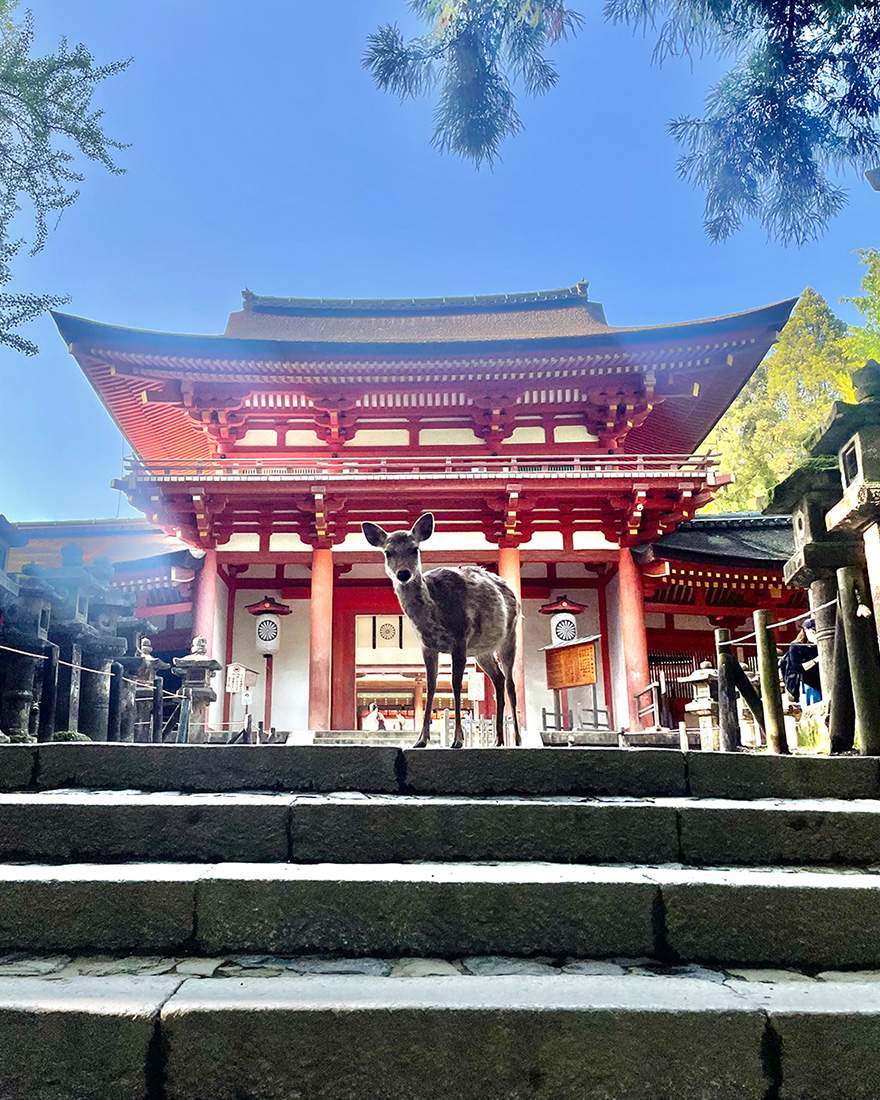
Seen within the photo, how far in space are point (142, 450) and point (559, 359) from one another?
36.3 feet

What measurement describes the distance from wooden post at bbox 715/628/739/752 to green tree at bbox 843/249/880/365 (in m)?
16.2

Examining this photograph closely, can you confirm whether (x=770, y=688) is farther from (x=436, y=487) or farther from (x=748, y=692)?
(x=436, y=487)

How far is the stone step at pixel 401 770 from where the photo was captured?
3678mm

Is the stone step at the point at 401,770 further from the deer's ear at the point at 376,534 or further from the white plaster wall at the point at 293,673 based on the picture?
the white plaster wall at the point at 293,673

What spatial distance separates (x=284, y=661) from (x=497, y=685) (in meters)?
11.0

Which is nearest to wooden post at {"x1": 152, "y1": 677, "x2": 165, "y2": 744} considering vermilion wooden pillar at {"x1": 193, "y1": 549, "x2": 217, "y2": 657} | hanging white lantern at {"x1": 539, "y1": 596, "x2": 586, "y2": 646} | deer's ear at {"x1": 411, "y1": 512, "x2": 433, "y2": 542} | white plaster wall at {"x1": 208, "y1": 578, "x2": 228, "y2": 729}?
white plaster wall at {"x1": 208, "y1": 578, "x2": 228, "y2": 729}

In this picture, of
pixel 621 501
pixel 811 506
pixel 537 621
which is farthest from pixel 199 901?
pixel 537 621

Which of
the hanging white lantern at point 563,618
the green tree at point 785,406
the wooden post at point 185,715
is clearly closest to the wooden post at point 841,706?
the wooden post at point 185,715

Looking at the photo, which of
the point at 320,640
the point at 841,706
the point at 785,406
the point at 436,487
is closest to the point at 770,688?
the point at 841,706

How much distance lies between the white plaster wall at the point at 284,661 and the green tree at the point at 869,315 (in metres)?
15.6

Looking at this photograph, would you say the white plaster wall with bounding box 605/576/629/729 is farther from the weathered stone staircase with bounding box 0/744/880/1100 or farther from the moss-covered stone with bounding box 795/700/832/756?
the weathered stone staircase with bounding box 0/744/880/1100

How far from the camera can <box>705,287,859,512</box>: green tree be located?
95.9ft

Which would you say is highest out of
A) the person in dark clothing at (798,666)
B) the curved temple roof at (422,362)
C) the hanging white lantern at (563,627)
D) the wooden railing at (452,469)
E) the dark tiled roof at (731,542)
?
the curved temple roof at (422,362)

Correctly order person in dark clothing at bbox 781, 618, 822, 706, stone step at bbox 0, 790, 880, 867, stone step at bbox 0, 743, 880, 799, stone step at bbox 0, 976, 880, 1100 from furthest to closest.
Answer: person in dark clothing at bbox 781, 618, 822, 706 < stone step at bbox 0, 743, 880, 799 < stone step at bbox 0, 790, 880, 867 < stone step at bbox 0, 976, 880, 1100
